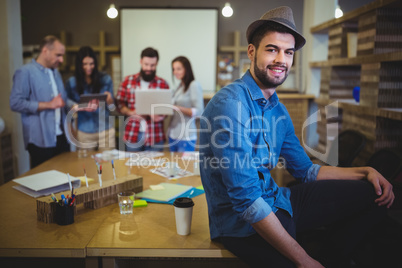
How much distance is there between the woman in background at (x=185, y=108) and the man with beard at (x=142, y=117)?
150mm

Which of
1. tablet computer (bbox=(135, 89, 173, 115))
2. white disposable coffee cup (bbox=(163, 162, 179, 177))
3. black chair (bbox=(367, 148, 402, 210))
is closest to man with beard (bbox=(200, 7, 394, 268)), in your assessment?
black chair (bbox=(367, 148, 402, 210))

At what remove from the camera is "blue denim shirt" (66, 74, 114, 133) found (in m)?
3.10

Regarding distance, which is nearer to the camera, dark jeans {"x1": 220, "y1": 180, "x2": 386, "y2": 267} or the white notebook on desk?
dark jeans {"x1": 220, "y1": 180, "x2": 386, "y2": 267}

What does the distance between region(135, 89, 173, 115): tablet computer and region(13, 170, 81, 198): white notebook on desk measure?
113cm

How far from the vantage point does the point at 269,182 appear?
155cm

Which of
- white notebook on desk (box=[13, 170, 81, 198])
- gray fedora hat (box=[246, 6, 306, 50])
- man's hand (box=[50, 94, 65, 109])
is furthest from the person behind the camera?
man's hand (box=[50, 94, 65, 109])

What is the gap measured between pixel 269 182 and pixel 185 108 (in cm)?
174

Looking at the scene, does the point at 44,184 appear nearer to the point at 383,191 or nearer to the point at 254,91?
the point at 254,91

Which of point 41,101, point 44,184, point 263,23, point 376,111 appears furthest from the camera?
point 41,101

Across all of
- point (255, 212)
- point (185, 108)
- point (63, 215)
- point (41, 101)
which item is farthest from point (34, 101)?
point (255, 212)

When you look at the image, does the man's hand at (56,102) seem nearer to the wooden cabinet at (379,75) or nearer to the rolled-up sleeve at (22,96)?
the rolled-up sleeve at (22,96)

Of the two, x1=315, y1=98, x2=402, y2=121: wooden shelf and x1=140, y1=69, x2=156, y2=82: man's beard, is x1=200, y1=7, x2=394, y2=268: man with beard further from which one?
x1=140, y1=69, x2=156, y2=82: man's beard

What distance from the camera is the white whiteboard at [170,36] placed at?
15.7 ft

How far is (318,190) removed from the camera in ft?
5.23
